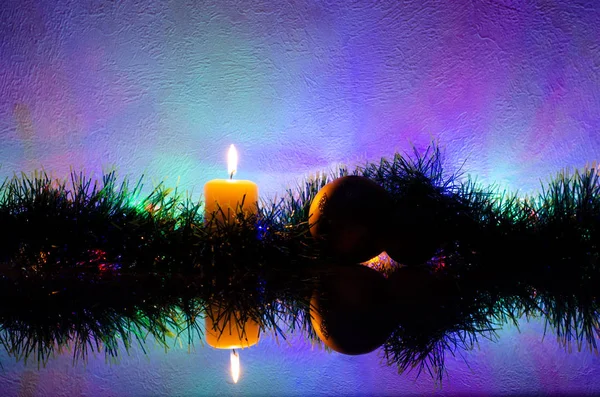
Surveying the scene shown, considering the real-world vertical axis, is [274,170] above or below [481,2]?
below

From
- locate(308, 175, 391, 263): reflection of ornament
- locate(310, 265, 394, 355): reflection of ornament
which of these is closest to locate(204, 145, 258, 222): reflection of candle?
locate(308, 175, 391, 263): reflection of ornament

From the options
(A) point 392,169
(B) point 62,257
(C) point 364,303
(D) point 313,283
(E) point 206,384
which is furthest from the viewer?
(A) point 392,169

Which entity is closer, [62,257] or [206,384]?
[206,384]

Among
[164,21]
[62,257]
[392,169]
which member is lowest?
[62,257]

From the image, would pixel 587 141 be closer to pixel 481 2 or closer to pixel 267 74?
pixel 481 2

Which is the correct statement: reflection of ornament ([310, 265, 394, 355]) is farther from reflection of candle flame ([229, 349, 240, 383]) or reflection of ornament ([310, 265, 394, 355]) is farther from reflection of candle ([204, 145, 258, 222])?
reflection of candle ([204, 145, 258, 222])

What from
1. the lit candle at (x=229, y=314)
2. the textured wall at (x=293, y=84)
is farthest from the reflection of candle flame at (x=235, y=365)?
the textured wall at (x=293, y=84)

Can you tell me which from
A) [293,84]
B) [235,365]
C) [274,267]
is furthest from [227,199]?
[235,365]

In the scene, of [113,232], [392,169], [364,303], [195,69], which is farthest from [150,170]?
[364,303]
